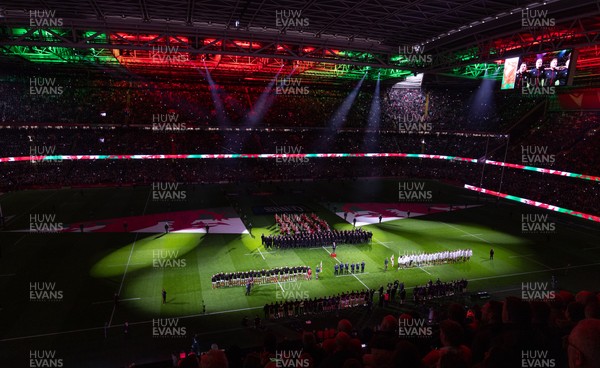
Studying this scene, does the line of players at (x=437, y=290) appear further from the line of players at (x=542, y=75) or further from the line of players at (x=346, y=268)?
the line of players at (x=542, y=75)

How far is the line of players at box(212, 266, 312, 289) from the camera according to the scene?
77.6ft

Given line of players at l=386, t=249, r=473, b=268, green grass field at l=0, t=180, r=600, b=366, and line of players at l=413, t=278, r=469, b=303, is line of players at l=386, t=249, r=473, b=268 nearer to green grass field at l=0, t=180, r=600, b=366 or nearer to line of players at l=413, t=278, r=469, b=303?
green grass field at l=0, t=180, r=600, b=366

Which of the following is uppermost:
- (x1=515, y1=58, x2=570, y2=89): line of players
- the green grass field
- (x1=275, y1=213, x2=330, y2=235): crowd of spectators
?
(x1=515, y1=58, x2=570, y2=89): line of players

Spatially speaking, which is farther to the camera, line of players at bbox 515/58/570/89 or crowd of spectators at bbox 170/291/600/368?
line of players at bbox 515/58/570/89

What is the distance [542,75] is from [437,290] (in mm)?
20137

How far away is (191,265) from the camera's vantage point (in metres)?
26.8

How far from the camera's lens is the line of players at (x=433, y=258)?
91.4 ft

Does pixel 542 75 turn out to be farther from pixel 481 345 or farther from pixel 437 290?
pixel 481 345

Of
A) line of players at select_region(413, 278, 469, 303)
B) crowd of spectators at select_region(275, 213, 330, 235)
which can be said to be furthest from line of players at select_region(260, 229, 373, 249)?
line of players at select_region(413, 278, 469, 303)

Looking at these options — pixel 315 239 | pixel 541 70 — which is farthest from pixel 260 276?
pixel 541 70

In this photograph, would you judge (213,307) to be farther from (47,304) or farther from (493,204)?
(493,204)

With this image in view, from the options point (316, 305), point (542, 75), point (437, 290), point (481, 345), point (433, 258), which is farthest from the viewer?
point (542, 75)

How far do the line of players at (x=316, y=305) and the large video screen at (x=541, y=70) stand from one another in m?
22.5

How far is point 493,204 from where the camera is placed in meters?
48.4
